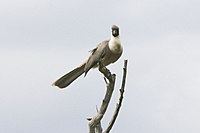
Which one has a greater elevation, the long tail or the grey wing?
the grey wing

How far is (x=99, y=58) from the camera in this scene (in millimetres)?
9719

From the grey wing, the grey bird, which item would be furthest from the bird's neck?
the grey wing

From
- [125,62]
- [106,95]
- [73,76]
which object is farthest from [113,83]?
[73,76]

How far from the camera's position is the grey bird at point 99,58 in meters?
9.29

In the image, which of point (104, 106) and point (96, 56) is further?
point (96, 56)

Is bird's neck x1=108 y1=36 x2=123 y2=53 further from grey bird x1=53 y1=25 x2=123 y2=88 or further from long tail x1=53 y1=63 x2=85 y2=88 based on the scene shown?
long tail x1=53 y1=63 x2=85 y2=88

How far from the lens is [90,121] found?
8.37 meters

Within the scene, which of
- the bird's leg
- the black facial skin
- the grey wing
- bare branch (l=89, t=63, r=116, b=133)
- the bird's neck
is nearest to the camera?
bare branch (l=89, t=63, r=116, b=133)

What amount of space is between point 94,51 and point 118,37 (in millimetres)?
954

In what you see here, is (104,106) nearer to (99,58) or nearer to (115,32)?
(115,32)

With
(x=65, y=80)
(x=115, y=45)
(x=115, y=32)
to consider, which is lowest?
(x=65, y=80)

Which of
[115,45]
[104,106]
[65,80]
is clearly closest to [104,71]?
[115,45]

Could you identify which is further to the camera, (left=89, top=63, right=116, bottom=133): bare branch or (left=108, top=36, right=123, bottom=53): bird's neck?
(left=108, top=36, right=123, bottom=53): bird's neck

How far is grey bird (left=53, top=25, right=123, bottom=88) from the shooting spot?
30.5 ft
